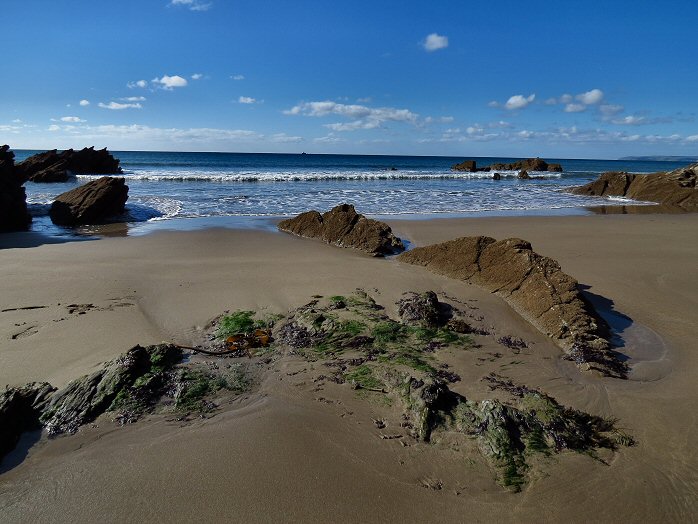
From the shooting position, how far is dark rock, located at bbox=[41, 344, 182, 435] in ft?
11.3

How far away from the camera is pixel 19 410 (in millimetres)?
3391

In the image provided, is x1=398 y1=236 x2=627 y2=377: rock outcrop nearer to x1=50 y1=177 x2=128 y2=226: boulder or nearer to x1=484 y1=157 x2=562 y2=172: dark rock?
x1=50 y1=177 x2=128 y2=226: boulder

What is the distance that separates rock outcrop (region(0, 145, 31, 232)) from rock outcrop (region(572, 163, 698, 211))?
26920 millimetres

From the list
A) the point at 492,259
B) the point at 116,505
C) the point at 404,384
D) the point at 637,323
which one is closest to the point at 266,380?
the point at 404,384

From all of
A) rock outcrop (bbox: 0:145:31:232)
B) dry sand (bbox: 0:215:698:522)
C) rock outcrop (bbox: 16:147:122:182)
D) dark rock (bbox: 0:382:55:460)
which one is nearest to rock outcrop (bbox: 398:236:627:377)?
dry sand (bbox: 0:215:698:522)

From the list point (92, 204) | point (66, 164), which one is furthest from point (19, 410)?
point (66, 164)

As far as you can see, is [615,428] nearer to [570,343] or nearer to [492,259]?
[570,343]

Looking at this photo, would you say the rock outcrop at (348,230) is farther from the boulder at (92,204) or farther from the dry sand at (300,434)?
the boulder at (92,204)

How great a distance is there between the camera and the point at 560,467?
3023mm

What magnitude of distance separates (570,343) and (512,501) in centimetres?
269

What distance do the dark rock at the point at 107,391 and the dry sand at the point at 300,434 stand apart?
8.5 inches

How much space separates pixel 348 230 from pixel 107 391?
7.46 metres

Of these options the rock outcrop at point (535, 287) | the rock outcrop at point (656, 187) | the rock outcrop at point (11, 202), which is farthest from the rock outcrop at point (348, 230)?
the rock outcrop at point (656, 187)

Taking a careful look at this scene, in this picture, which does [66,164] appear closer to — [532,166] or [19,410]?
[19,410]
